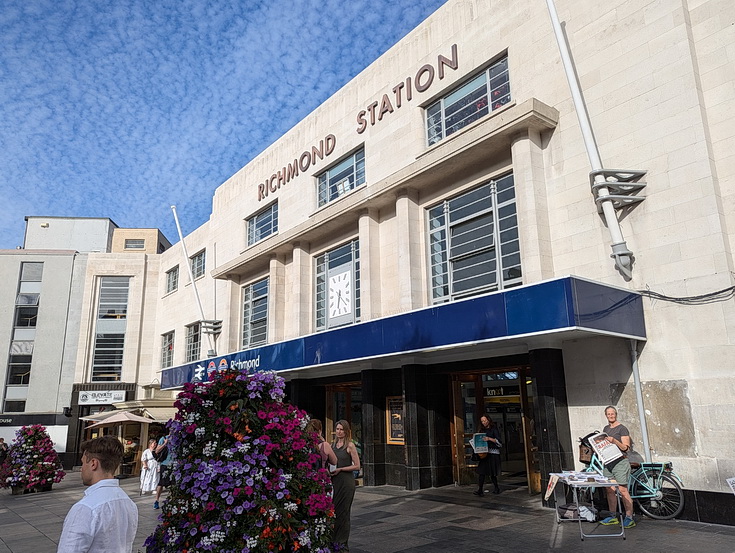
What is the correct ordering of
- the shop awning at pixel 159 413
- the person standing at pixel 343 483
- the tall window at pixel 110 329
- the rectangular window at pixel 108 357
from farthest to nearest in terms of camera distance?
1. the tall window at pixel 110 329
2. the rectangular window at pixel 108 357
3. the shop awning at pixel 159 413
4. the person standing at pixel 343 483

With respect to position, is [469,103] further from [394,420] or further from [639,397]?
[394,420]

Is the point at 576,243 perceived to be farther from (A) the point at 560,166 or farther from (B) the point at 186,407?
(B) the point at 186,407

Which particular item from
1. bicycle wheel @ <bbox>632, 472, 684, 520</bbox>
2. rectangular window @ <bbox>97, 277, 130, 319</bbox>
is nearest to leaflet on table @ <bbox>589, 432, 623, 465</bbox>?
bicycle wheel @ <bbox>632, 472, 684, 520</bbox>

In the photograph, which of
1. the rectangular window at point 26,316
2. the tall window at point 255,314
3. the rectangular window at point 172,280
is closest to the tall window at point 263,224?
the tall window at point 255,314

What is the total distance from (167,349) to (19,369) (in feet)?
29.6

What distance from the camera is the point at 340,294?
56.5ft

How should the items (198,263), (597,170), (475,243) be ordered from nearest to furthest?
(597,170) < (475,243) < (198,263)

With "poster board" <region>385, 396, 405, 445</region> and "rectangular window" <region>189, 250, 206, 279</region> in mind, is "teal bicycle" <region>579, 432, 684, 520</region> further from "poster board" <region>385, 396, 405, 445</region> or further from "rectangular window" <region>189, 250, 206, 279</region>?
"rectangular window" <region>189, 250, 206, 279</region>

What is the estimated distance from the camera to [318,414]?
1847 cm

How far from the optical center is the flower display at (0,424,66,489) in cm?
1783

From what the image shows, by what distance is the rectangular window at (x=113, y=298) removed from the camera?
3284 centimetres

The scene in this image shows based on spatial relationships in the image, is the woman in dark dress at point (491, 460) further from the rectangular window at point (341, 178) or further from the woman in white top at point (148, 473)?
the woman in white top at point (148, 473)

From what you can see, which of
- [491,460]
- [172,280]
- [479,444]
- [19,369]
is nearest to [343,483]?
[479,444]

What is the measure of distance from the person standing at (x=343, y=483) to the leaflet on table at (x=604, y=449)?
399 cm
